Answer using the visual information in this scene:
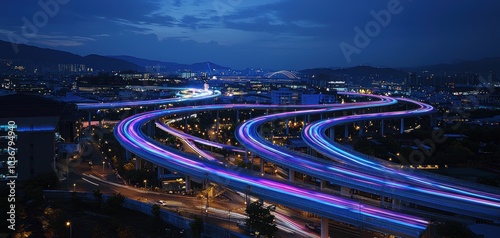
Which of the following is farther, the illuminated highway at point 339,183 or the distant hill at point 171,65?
the distant hill at point 171,65

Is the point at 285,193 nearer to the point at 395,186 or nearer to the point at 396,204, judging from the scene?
the point at 395,186

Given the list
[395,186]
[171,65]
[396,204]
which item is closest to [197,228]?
[395,186]

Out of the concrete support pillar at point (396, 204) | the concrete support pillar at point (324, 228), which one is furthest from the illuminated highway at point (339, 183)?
the concrete support pillar at point (396, 204)

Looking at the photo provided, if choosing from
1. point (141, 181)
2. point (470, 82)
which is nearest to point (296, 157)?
point (141, 181)

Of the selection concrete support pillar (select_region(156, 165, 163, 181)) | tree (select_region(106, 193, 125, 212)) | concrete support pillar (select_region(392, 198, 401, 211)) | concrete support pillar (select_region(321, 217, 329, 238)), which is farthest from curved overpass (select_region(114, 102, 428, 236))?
tree (select_region(106, 193, 125, 212))

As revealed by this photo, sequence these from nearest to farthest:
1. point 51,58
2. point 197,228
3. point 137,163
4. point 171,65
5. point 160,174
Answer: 1. point 197,228
2. point 160,174
3. point 137,163
4. point 51,58
5. point 171,65

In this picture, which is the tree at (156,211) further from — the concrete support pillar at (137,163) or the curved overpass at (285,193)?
the concrete support pillar at (137,163)

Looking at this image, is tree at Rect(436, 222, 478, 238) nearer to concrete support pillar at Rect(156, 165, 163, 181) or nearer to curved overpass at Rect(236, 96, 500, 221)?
curved overpass at Rect(236, 96, 500, 221)
